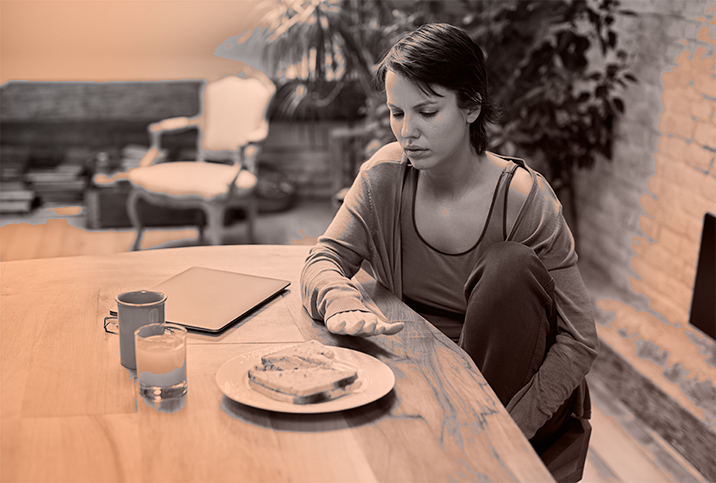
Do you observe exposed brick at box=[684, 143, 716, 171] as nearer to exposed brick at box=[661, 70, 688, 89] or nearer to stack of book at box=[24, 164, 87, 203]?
exposed brick at box=[661, 70, 688, 89]

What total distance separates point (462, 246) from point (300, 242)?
8.48 ft

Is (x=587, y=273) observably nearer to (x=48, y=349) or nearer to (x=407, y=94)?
(x=407, y=94)

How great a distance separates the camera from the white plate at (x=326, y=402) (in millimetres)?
855

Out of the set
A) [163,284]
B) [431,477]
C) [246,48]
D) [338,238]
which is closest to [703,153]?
[338,238]

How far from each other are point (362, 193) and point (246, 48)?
12.1ft

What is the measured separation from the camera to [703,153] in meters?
2.37

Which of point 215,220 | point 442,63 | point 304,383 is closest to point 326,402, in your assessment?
point 304,383

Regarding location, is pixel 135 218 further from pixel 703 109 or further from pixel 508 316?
pixel 508 316

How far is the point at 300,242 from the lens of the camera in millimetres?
3895

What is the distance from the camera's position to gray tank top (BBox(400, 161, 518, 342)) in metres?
1.33

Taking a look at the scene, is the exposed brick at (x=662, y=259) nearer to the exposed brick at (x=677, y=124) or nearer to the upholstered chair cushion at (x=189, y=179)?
the exposed brick at (x=677, y=124)

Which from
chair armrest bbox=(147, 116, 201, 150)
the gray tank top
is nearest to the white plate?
the gray tank top

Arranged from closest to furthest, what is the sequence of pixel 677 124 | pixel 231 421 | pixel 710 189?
pixel 231 421 < pixel 710 189 < pixel 677 124

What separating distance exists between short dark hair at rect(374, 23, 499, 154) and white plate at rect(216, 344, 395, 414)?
0.50 meters
